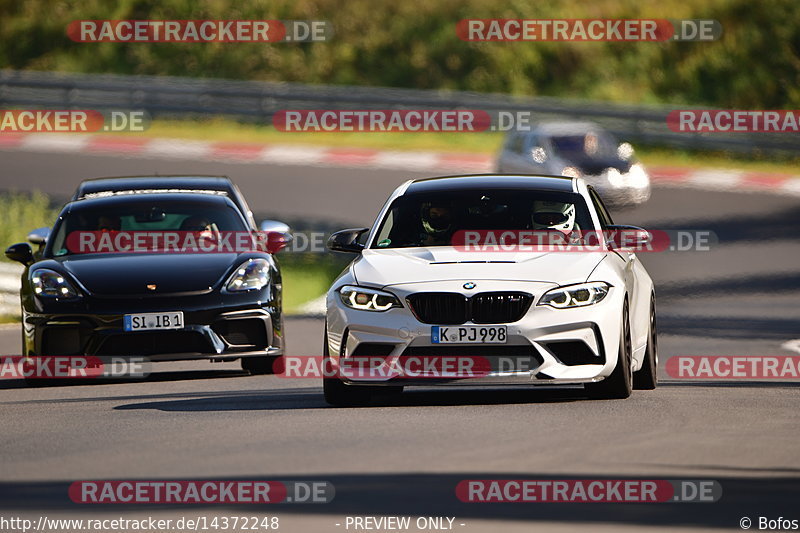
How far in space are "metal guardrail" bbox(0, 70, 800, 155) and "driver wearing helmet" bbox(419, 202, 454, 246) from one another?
2246 centimetres

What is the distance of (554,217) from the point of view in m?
11.6

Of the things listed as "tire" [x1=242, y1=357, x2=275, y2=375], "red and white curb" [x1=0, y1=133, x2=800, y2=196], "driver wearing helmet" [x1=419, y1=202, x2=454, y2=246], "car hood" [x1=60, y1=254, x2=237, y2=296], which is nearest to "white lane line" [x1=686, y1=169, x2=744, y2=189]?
"red and white curb" [x1=0, y1=133, x2=800, y2=196]

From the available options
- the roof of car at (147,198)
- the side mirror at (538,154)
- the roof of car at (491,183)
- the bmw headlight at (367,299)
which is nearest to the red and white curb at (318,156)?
the side mirror at (538,154)

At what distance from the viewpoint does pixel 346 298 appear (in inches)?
426

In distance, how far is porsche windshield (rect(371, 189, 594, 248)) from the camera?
37.6 ft

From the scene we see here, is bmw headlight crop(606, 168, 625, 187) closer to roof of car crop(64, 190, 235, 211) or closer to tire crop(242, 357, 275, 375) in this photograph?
roof of car crop(64, 190, 235, 211)

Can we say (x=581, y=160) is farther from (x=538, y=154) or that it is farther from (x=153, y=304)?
(x=153, y=304)

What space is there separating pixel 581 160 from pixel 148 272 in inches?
630

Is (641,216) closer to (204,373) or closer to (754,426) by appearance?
(204,373)

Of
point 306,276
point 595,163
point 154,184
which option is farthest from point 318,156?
point 154,184

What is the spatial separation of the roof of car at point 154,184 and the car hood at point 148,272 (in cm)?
134

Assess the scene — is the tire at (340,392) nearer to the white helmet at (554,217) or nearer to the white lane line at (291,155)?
the white helmet at (554,217)

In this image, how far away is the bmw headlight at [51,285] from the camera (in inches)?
512

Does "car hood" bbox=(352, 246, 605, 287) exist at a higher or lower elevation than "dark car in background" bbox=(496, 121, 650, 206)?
lower
